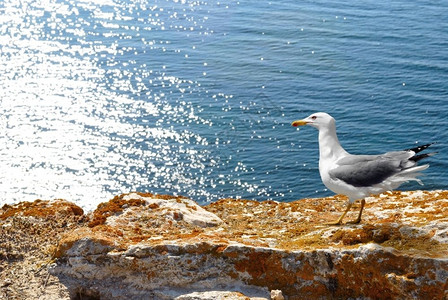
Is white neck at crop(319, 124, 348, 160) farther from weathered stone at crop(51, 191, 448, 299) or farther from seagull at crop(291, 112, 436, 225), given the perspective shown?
weathered stone at crop(51, 191, 448, 299)

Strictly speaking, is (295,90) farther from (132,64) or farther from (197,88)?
(132,64)

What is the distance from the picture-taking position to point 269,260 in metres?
14.5

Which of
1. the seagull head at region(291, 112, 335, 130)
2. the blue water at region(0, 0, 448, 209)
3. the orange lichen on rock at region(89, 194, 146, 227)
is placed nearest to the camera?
the seagull head at region(291, 112, 335, 130)

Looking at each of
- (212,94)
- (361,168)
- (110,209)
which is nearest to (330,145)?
(361,168)

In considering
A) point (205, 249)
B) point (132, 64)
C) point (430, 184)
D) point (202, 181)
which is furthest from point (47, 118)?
point (205, 249)

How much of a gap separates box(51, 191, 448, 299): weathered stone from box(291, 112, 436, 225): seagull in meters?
1.01

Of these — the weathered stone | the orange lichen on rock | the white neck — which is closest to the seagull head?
the white neck

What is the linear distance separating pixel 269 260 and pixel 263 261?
161mm

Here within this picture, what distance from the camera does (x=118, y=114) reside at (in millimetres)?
69688

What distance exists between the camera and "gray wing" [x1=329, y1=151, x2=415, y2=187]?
49.2ft

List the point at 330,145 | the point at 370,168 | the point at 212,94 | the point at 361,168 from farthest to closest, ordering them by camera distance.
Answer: the point at 212,94 → the point at 330,145 → the point at 361,168 → the point at 370,168

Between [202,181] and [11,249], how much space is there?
38.3m

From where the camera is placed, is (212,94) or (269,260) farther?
(212,94)

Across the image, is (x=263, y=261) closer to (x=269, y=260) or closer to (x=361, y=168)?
(x=269, y=260)
